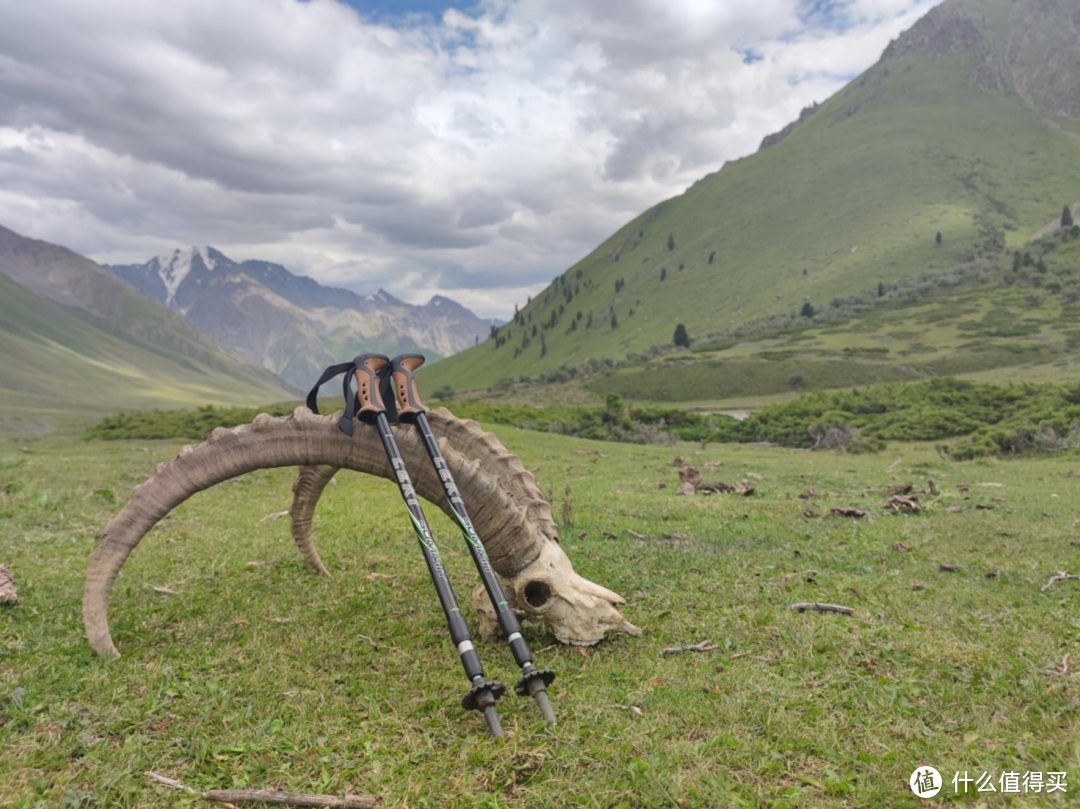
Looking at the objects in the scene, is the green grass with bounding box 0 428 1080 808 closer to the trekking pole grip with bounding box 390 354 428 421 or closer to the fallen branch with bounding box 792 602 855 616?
the fallen branch with bounding box 792 602 855 616

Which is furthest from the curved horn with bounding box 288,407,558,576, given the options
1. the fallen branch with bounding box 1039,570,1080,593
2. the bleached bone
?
the fallen branch with bounding box 1039,570,1080,593

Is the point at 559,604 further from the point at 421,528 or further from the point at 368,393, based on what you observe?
the point at 368,393

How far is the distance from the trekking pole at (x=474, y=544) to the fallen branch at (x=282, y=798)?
4.99 feet

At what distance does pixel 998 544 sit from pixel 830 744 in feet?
32.2

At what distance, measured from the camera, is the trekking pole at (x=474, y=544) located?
5.38 meters

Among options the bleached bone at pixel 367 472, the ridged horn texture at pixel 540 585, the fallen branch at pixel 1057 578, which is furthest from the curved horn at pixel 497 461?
the fallen branch at pixel 1057 578

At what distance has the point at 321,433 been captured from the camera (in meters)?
7.20

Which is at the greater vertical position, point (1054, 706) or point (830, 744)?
point (1054, 706)

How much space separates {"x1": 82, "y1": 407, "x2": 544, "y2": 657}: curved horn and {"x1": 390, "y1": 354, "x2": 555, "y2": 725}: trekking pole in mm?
207

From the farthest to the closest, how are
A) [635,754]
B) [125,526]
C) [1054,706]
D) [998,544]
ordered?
[998,544] → [125,526] → [1054,706] → [635,754]

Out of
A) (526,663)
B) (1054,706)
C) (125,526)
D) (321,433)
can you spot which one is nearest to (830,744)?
(1054,706)

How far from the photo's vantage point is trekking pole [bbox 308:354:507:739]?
5199mm

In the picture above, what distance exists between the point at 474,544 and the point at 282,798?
2.56 meters

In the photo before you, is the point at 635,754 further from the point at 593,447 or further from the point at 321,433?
the point at 593,447
